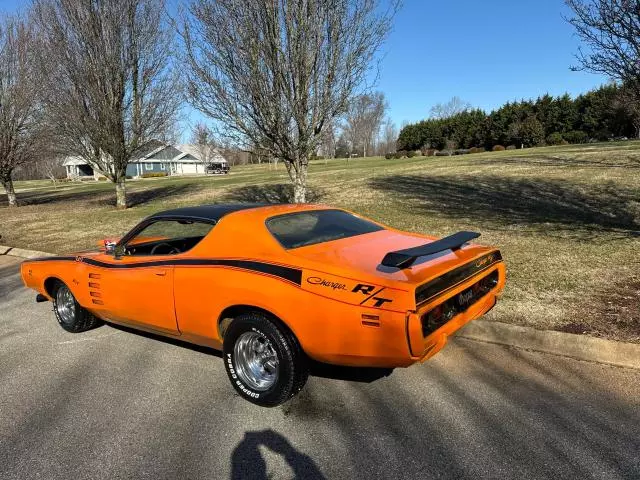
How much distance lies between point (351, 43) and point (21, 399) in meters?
9.00

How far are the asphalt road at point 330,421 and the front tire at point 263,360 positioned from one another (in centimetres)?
13

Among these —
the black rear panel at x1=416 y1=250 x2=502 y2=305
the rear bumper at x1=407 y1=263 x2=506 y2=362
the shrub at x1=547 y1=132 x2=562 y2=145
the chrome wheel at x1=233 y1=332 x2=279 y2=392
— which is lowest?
the chrome wheel at x1=233 y1=332 x2=279 y2=392

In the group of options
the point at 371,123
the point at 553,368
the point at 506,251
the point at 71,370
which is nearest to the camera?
the point at 553,368

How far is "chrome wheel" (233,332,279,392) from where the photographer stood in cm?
340

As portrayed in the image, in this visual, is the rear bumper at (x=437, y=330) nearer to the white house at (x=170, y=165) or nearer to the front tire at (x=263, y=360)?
the front tire at (x=263, y=360)

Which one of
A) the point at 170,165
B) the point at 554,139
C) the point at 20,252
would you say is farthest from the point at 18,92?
the point at 170,165

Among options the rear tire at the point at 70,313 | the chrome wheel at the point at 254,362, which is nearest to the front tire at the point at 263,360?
the chrome wheel at the point at 254,362

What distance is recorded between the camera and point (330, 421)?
313 centimetres

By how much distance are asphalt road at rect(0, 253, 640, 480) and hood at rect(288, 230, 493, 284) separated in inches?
38.9

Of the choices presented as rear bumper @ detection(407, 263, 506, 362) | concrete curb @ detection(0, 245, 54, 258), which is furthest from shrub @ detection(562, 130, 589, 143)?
rear bumper @ detection(407, 263, 506, 362)

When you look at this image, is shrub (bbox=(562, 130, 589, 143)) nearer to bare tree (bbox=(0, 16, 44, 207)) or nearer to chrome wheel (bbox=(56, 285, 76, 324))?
bare tree (bbox=(0, 16, 44, 207))

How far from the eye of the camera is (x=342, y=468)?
263cm

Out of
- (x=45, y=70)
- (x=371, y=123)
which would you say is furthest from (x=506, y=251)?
(x=371, y=123)

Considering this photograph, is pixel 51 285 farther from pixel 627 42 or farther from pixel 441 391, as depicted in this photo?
pixel 627 42
